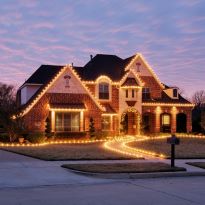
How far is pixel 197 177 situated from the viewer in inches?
602

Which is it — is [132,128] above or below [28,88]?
below

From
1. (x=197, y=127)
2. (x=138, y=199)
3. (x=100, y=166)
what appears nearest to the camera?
(x=138, y=199)

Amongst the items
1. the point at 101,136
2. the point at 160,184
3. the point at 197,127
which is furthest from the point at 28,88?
the point at 160,184

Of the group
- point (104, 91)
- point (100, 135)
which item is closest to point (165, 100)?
point (104, 91)

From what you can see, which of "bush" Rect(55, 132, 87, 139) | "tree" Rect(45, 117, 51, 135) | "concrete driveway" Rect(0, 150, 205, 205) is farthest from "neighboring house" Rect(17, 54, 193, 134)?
"concrete driveway" Rect(0, 150, 205, 205)

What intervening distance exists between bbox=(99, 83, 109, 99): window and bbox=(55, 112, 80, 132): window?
16.5 ft

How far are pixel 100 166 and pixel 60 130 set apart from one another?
2167 cm

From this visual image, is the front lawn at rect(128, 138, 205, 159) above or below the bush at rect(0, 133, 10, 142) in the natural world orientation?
below

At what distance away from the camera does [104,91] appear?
4272cm

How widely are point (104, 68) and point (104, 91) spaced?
3835 mm

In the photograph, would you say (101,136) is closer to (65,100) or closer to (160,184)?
(65,100)

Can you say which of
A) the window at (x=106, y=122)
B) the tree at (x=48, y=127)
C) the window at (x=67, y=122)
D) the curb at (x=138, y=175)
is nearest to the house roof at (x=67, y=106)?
the window at (x=67, y=122)

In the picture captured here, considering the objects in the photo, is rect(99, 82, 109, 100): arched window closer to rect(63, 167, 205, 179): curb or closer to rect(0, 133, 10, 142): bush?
rect(0, 133, 10, 142): bush

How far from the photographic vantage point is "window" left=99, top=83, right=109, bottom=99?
140 feet
